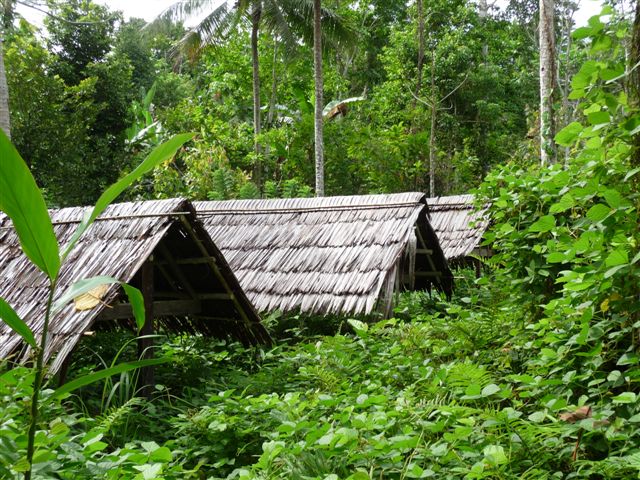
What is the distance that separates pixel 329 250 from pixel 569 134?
4.41m

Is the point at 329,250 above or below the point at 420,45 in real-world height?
below

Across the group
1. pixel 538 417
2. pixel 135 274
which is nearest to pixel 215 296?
pixel 135 274

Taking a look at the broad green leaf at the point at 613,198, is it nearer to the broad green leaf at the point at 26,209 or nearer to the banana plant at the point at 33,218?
the banana plant at the point at 33,218

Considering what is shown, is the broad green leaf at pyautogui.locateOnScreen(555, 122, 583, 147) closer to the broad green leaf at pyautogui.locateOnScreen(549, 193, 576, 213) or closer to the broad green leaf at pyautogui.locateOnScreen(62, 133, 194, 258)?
the broad green leaf at pyautogui.locateOnScreen(549, 193, 576, 213)

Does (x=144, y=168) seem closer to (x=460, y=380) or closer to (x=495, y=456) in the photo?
(x=495, y=456)

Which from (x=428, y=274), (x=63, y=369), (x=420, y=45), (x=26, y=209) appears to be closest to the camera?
(x=26, y=209)

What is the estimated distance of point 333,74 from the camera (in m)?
21.1

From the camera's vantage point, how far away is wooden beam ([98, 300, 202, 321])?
4.23m

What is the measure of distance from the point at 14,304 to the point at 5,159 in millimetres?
2934

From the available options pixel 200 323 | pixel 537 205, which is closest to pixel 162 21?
pixel 200 323

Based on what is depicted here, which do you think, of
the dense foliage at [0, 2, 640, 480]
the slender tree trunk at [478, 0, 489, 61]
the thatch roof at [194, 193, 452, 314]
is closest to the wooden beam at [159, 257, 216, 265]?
the dense foliage at [0, 2, 640, 480]

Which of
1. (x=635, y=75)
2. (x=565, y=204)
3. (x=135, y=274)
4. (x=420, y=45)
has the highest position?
(x=420, y=45)

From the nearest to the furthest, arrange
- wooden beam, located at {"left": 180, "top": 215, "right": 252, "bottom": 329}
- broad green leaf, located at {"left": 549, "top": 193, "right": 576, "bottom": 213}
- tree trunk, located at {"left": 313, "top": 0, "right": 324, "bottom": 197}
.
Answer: broad green leaf, located at {"left": 549, "top": 193, "right": 576, "bottom": 213} < wooden beam, located at {"left": 180, "top": 215, "right": 252, "bottom": 329} < tree trunk, located at {"left": 313, "top": 0, "right": 324, "bottom": 197}

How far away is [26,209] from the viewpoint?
1.41 metres
